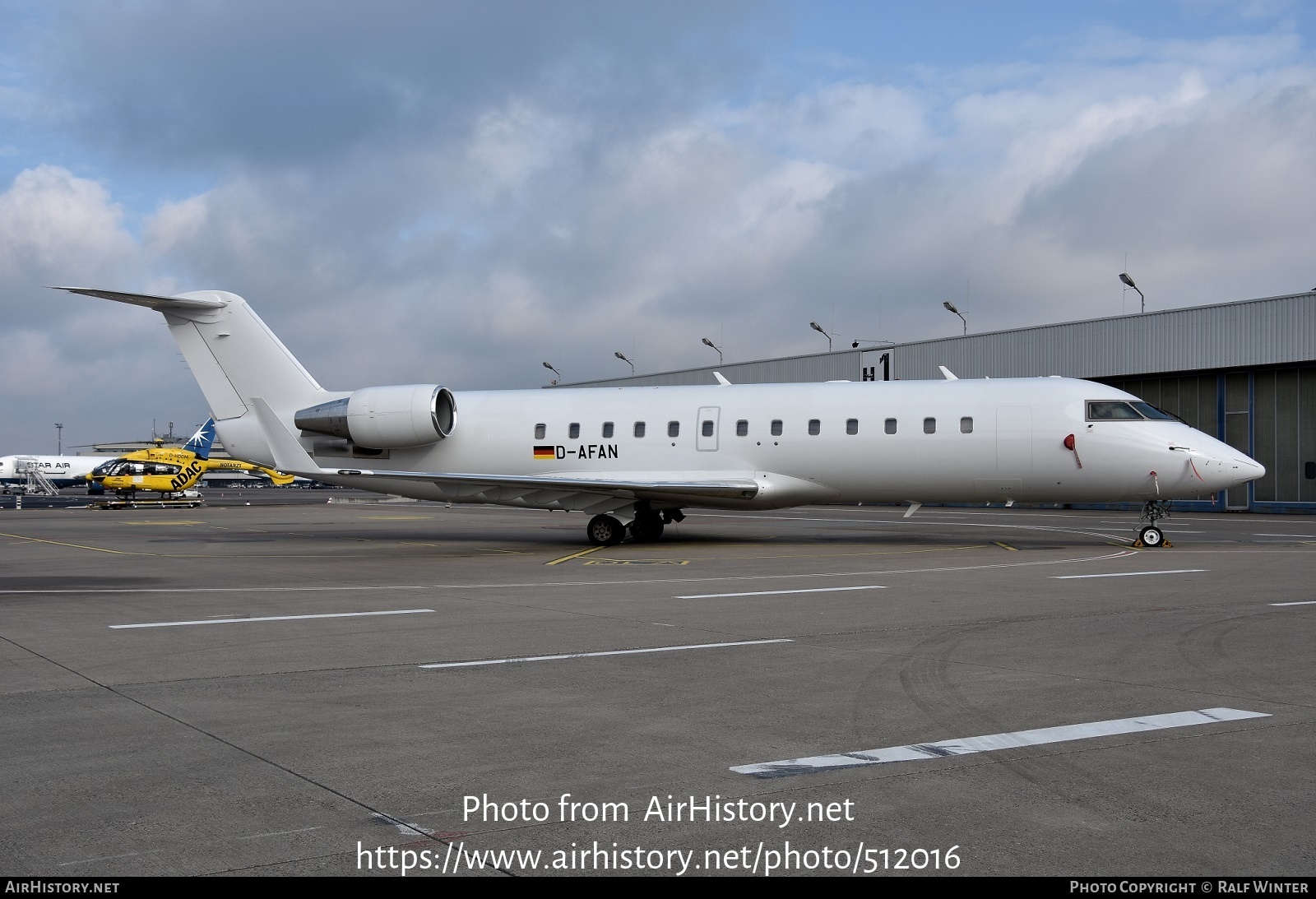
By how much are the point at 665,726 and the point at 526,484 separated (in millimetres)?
16374

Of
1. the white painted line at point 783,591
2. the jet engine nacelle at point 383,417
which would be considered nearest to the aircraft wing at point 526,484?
the jet engine nacelle at point 383,417

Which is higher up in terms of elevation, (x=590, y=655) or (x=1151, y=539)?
(x=1151, y=539)

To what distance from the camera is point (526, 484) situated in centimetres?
2273

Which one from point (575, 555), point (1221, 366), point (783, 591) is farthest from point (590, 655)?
point (1221, 366)

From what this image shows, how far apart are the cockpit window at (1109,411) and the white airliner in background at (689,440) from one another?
3 centimetres

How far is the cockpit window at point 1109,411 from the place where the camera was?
829 inches

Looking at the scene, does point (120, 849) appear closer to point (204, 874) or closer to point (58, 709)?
point (204, 874)

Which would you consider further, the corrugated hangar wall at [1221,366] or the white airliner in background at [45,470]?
the white airliner in background at [45,470]

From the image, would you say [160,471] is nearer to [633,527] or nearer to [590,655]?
[633,527]

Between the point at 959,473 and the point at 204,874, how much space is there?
19.3 meters

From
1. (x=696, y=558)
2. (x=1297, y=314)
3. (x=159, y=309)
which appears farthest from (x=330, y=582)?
(x=1297, y=314)

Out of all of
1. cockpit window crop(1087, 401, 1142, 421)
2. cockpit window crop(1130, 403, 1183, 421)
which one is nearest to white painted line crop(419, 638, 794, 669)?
cockpit window crop(1087, 401, 1142, 421)

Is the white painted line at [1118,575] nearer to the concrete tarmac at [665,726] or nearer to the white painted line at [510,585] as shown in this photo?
the concrete tarmac at [665,726]

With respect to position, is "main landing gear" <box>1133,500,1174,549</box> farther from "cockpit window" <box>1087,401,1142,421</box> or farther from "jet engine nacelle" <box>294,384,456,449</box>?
"jet engine nacelle" <box>294,384,456,449</box>
